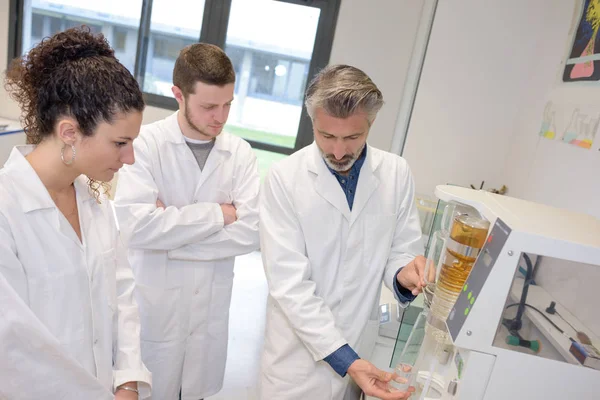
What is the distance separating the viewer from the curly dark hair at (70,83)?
3.24 feet

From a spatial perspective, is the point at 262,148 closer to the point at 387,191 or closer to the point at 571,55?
the point at 571,55

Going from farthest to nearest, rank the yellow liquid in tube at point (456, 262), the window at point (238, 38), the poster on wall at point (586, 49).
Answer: the window at point (238, 38)
the poster on wall at point (586, 49)
the yellow liquid in tube at point (456, 262)

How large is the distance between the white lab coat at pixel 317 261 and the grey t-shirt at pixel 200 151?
20.7 inches

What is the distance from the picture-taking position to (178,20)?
381 centimetres

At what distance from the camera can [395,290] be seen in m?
1.29

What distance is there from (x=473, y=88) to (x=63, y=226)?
2141 mm

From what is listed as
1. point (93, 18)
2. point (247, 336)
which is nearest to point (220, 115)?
point (247, 336)

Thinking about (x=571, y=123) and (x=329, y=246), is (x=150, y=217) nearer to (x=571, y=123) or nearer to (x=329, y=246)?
(x=329, y=246)

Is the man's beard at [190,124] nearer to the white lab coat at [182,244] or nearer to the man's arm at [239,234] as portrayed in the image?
the white lab coat at [182,244]

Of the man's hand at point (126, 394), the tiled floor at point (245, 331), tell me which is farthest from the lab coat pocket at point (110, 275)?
the tiled floor at point (245, 331)

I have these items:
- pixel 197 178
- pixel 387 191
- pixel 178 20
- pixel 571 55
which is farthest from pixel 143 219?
pixel 178 20

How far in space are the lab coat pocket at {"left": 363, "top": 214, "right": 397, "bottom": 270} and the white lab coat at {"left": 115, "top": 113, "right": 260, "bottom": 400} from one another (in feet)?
1.82

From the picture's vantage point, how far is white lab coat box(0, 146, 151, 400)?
896 millimetres

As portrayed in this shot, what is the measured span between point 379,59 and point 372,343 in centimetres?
261
